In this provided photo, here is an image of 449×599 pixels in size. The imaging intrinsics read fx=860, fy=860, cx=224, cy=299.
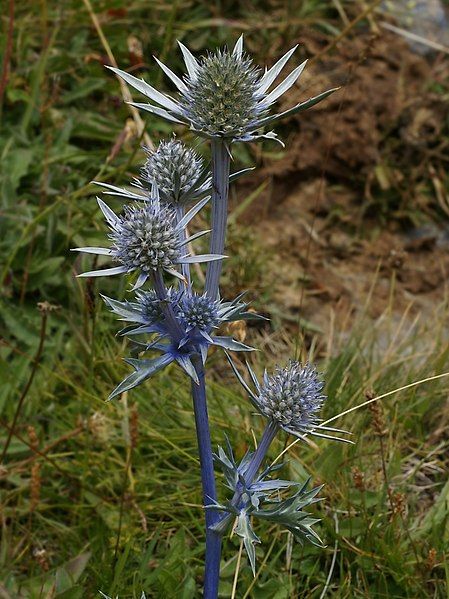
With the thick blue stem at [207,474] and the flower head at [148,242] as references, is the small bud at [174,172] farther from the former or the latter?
the thick blue stem at [207,474]

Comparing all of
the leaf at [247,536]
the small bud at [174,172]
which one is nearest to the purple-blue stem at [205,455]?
the leaf at [247,536]

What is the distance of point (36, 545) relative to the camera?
2674mm

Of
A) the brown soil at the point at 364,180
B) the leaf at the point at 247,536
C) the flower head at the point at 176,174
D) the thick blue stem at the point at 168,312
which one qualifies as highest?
the brown soil at the point at 364,180

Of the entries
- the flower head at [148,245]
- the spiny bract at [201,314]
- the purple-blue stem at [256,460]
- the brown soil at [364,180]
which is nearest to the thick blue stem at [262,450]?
the purple-blue stem at [256,460]

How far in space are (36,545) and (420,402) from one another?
4.57 ft

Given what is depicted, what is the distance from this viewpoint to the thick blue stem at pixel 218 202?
1.61m

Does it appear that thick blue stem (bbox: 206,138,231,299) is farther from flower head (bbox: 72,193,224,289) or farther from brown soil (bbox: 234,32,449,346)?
brown soil (bbox: 234,32,449,346)

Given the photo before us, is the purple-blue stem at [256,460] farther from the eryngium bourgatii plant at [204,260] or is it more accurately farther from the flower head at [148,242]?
the flower head at [148,242]

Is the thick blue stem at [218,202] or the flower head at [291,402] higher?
the thick blue stem at [218,202]

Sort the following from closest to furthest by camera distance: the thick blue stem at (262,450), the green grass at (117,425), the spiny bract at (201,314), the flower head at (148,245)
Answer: the flower head at (148,245) → the spiny bract at (201,314) → the thick blue stem at (262,450) → the green grass at (117,425)

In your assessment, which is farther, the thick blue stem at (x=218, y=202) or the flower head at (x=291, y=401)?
the flower head at (x=291, y=401)

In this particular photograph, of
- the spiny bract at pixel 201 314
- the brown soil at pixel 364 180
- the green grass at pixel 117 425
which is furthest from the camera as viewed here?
the brown soil at pixel 364 180

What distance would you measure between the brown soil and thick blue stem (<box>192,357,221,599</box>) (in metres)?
2.48

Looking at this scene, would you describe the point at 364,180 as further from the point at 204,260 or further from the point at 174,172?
the point at 204,260
